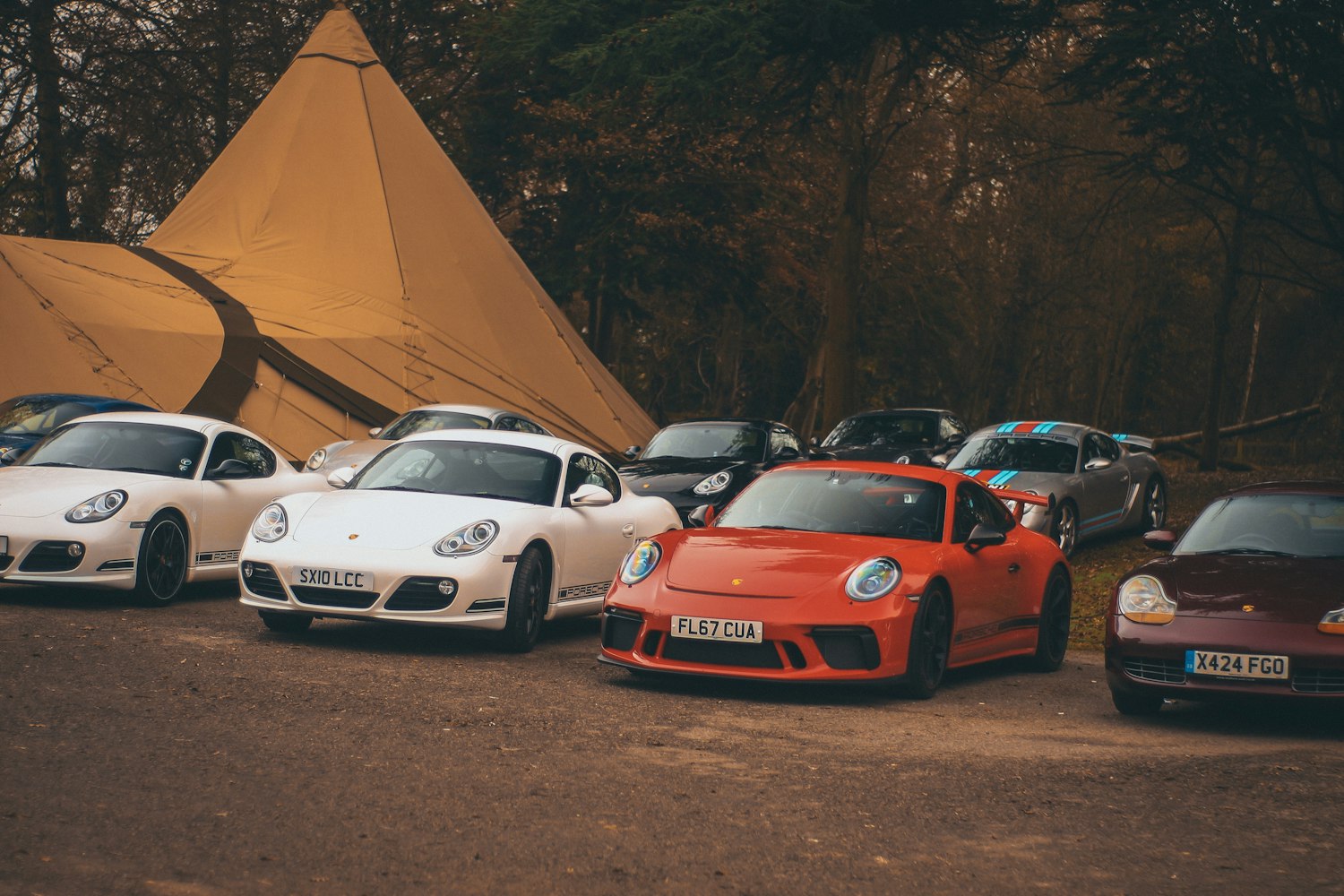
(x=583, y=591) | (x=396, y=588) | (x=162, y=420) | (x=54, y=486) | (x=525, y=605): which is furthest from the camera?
(x=162, y=420)

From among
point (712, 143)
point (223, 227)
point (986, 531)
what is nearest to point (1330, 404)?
point (712, 143)

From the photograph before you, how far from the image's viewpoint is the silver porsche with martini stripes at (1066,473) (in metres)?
17.4

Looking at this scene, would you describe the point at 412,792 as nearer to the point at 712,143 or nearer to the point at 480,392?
the point at 480,392

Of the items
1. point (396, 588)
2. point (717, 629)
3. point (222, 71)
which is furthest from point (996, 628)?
point (222, 71)

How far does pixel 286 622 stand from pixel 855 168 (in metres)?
19.3

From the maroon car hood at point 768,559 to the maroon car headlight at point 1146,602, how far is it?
1272mm

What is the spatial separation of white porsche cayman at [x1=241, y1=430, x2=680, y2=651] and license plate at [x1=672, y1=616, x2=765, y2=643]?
1790 millimetres

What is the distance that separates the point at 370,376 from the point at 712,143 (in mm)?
13403

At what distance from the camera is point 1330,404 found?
140ft

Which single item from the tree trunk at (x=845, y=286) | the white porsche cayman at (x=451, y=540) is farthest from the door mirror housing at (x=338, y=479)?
the tree trunk at (x=845, y=286)

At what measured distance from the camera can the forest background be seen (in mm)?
20516

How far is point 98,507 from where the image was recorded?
11914mm

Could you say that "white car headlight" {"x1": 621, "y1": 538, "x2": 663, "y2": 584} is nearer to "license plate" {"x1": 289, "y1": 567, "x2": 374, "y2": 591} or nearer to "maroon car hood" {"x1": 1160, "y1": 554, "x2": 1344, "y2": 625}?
"license plate" {"x1": 289, "y1": 567, "x2": 374, "y2": 591}

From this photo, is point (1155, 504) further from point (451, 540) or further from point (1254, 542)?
point (451, 540)
